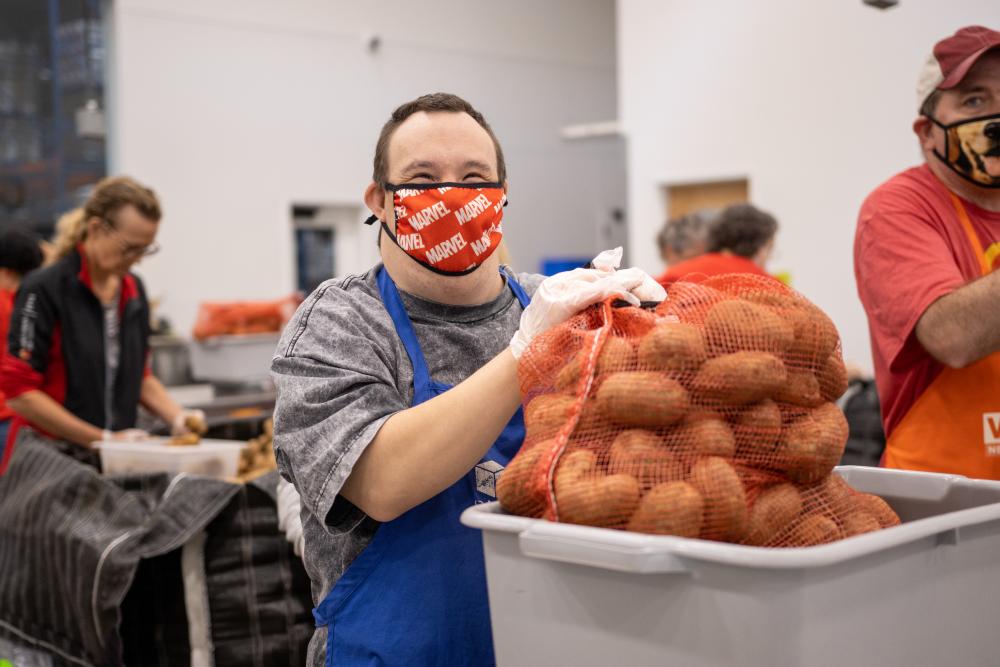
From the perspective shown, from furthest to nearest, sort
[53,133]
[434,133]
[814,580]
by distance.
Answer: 1. [53,133]
2. [434,133]
3. [814,580]

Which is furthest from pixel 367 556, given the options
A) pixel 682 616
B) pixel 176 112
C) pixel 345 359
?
pixel 176 112

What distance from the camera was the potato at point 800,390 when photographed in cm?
116

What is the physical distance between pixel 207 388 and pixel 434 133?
6235mm

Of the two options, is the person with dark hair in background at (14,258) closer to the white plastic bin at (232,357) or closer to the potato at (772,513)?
the white plastic bin at (232,357)

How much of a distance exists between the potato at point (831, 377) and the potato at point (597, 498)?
312mm

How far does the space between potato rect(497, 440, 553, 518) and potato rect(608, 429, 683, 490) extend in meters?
0.08

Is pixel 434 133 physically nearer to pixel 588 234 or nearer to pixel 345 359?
pixel 345 359

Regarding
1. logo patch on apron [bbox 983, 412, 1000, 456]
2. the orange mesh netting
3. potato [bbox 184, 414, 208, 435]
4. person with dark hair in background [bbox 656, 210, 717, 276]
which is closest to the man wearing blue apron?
logo patch on apron [bbox 983, 412, 1000, 456]

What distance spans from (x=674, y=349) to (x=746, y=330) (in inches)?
3.6

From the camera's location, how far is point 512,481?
45.5 inches

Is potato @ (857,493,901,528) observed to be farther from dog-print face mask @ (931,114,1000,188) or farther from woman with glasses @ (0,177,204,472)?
woman with glasses @ (0,177,204,472)

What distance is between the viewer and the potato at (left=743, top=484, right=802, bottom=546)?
1.09 metres

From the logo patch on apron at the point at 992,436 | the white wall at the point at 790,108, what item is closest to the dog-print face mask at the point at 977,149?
the logo patch on apron at the point at 992,436

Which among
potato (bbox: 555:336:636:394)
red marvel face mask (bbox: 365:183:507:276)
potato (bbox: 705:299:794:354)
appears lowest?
potato (bbox: 555:336:636:394)
